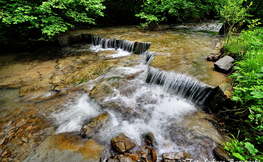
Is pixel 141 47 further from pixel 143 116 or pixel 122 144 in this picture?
pixel 122 144

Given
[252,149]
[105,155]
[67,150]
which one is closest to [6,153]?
[67,150]

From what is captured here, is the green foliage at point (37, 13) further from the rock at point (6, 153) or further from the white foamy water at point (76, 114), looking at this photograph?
the rock at point (6, 153)

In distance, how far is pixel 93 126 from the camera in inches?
126

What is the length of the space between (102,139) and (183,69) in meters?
3.67

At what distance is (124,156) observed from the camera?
252 cm

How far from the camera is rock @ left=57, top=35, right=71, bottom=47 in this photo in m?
8.57

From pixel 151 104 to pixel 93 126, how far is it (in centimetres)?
201

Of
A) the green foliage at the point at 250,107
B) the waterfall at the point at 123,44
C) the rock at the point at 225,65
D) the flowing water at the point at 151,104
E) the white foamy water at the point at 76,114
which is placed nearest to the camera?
the green foliage at the point at 250,107

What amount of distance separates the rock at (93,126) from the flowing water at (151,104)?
5.2 inches

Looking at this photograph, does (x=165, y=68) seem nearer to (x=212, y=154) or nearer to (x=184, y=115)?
(x=184, y=115)

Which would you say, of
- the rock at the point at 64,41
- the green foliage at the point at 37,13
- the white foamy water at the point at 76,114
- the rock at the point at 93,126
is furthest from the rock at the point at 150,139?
the rock at the point at 64,41

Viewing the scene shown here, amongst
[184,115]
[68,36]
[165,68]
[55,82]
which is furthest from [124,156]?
[68,36]

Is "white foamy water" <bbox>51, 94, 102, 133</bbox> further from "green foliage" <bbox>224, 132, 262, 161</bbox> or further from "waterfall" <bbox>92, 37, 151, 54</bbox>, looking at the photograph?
"waterfall" <bbox>92, 37, 151, 54</bbox>

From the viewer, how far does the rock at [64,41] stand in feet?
28.1
